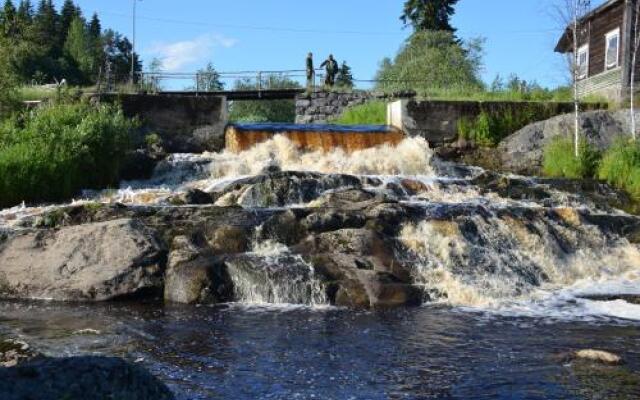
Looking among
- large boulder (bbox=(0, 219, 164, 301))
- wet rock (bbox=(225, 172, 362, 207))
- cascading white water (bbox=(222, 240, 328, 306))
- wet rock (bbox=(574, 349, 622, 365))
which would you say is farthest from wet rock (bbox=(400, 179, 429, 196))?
wet rock (bbox=(574, 349, 622, 365))

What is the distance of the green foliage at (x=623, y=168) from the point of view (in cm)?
1552

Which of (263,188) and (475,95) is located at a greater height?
(475,95)

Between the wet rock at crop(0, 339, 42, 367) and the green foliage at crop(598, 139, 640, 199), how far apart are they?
13.6 m

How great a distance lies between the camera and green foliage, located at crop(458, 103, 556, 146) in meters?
19.9

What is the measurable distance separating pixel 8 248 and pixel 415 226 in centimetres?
605

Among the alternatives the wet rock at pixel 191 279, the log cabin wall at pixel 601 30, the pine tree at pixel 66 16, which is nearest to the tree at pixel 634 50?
the log cabin wall at pixel 601 30

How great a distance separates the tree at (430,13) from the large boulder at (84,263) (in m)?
37.0

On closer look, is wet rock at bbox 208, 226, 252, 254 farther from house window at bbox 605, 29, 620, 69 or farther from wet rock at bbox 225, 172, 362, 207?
house window at bbox 605, 29, 620, 69

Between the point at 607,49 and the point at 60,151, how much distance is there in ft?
62.5

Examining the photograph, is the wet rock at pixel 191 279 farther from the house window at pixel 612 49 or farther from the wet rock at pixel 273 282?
the house window at pixel 612 49

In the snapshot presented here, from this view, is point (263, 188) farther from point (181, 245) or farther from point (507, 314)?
point (507, 314)

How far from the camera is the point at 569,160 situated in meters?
17.2

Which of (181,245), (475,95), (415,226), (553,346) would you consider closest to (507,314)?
(553,346)

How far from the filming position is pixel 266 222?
34.6 feet
